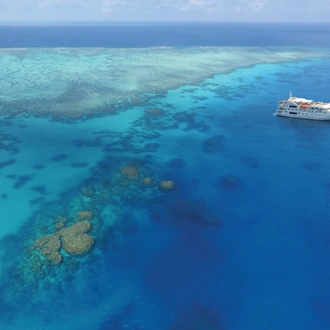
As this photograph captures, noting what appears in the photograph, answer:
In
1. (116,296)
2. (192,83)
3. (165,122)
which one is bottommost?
(116,296)

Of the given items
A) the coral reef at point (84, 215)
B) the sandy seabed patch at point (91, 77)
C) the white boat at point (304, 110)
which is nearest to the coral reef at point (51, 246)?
the coral reef at point (84, 215)

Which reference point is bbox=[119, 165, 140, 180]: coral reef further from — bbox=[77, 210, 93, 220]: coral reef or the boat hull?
the boat hull

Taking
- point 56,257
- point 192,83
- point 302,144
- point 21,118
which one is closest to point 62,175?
point 56,257

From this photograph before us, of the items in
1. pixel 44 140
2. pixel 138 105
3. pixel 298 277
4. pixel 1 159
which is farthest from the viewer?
pixel 138 105

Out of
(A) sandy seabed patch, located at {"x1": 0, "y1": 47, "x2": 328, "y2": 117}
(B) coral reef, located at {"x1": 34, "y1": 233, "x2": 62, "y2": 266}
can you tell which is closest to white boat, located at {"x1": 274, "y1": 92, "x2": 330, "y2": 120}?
(A) sandy seabed patch, located at {"x1": 0, "y1": 47, "x2": 328, "y2": 117}

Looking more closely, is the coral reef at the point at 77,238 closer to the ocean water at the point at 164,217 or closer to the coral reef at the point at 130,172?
the ocean water at the point at 164,217

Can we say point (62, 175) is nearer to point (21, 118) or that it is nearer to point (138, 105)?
point (21, 118)

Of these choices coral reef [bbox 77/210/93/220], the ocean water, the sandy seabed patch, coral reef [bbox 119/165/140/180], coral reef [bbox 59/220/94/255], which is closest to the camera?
the ocean water

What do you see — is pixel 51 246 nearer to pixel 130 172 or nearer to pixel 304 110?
pixel 130 172
